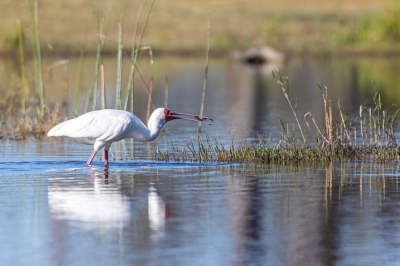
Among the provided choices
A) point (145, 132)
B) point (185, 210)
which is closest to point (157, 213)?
point (185, 210)

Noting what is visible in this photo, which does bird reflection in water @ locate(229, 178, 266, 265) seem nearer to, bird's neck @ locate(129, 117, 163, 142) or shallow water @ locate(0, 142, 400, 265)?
shallow water @ locate(0, 142, 400, 265)

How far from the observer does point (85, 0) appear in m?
77.2

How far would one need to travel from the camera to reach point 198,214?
880 cm

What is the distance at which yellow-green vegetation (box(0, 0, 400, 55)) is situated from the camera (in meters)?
53.1

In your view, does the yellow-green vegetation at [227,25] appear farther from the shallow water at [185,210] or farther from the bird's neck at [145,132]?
the shallow water at [185,210]

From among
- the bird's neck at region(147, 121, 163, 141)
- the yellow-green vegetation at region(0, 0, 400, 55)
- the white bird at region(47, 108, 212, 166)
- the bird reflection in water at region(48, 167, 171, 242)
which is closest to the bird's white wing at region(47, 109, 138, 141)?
the white bird at region(47, 108, 212, 166)

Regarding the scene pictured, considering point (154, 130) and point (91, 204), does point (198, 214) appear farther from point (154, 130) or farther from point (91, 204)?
point (154, 130)

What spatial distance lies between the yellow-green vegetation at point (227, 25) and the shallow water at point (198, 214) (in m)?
32.4

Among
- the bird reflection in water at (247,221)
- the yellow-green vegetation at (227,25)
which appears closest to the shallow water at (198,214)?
the bird reflection in water at (247,221)

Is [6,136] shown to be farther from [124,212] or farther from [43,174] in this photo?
[124,212]

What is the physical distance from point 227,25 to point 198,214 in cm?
5995

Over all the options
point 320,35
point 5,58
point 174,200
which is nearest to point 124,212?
point 174,200

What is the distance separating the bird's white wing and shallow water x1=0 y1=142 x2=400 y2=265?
43 centimetres

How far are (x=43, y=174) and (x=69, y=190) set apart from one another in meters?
1.45
